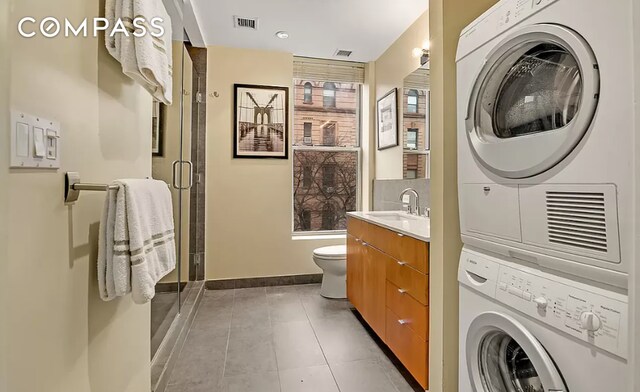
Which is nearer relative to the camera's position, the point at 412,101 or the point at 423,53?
the point at 423,53

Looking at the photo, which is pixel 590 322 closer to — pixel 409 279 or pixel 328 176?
pixel 409 279

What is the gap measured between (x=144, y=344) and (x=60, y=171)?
0.99 m

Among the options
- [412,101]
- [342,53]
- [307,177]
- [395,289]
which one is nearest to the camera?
[395,289]

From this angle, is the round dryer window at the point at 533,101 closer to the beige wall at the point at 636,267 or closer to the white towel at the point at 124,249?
the beige wall at the point at 636,267

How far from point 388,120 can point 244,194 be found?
1.75 m

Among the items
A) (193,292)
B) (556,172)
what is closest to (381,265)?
(556,172)

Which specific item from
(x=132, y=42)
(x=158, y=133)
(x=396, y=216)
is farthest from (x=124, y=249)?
(x=396, y=216)

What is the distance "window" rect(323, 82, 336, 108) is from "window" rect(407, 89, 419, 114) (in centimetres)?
115

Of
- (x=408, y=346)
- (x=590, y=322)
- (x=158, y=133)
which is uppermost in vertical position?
(x=158, y=133)

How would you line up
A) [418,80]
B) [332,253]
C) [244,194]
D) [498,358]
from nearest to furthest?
[498,358]
[418,80]
[332,253]
[244,194]

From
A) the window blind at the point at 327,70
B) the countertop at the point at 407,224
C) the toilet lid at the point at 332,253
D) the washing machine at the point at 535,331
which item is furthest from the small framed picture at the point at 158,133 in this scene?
the window blind at the point at 327,70

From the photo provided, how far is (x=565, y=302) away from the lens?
873 millimetres

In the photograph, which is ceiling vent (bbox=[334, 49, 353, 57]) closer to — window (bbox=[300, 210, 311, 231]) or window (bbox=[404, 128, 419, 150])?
window (bbox=[404, 128, 419, 150])

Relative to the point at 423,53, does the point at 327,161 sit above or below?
below
